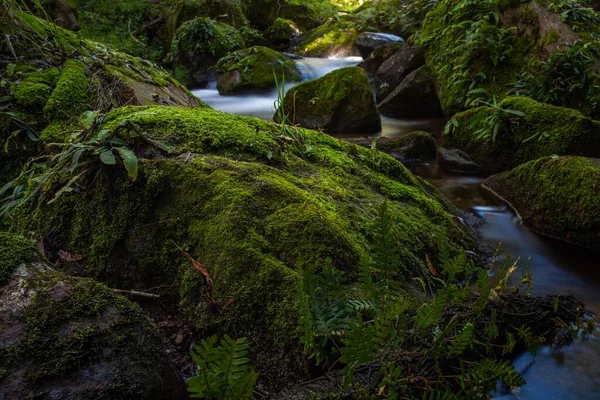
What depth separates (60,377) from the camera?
5.27 ft

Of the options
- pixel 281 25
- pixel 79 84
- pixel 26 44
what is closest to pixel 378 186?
pixel 79 84

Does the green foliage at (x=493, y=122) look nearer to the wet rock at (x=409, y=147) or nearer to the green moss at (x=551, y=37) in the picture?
the wet rock at (x=409, y=147)

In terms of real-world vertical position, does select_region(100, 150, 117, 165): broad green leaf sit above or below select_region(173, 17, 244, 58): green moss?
below

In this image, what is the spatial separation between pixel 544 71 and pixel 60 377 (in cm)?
776

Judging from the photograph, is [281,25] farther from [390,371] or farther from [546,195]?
[390,371]

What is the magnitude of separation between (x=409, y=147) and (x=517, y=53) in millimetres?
3219

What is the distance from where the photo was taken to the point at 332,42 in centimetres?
1527

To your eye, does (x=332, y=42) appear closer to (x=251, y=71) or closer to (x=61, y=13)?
(x=251, y=71)

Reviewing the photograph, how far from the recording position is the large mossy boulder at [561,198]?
405cm

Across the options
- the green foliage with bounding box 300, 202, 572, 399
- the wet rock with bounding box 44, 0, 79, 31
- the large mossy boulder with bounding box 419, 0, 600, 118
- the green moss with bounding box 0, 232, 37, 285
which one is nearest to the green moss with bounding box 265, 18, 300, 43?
the wet rock with bounding box 44, 0, 79, 31

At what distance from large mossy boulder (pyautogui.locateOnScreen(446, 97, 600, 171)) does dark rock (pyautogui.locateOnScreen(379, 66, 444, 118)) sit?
239cm

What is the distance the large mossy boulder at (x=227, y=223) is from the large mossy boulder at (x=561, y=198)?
1.47 m

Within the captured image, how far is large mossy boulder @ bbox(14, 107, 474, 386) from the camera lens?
209 centimetres

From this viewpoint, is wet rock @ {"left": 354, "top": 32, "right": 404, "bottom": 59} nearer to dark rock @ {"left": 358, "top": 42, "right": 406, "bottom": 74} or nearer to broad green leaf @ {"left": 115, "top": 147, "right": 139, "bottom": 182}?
dark rock @ {"left": 358, "top": 42, "right": 406, "bottom": 74}
